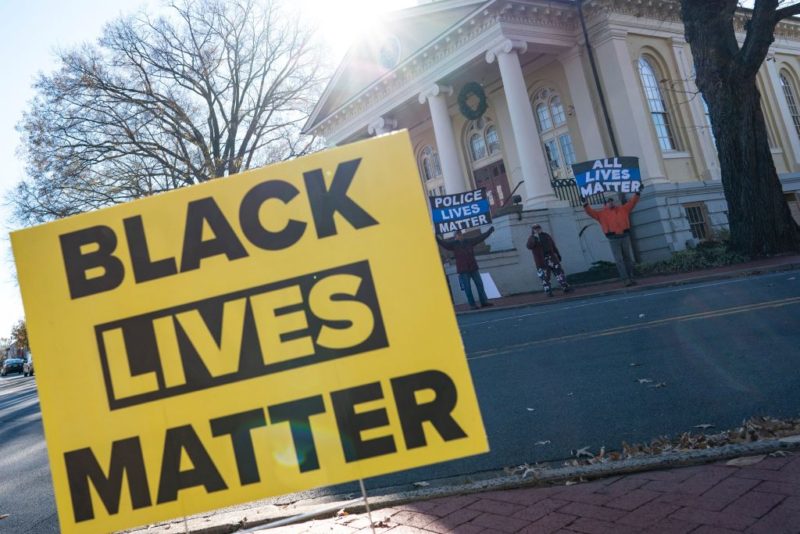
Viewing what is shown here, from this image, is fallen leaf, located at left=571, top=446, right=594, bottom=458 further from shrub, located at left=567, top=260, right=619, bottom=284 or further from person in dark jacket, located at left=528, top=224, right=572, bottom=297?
shrub, located at left=567, top=260, right=619, bottom=284

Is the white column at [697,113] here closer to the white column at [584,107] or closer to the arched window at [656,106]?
the arched window at [656,106]

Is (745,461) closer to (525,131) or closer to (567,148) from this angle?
(525,131)

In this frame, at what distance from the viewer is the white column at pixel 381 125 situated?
86.4ft

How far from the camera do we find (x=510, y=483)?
3.61 m

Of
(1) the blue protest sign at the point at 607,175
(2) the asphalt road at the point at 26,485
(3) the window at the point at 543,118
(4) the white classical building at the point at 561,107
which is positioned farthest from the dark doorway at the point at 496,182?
(2) the asphalt road at the point at 26,485

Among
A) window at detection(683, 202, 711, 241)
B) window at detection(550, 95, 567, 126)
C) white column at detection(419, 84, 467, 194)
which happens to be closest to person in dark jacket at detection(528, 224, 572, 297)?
white column at detection(419, 84, 467, 194)

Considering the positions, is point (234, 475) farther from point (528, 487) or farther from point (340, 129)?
point (340, 129)

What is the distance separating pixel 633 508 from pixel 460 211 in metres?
14.6

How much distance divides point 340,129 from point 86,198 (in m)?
11.8

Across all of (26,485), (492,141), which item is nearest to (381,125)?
(492,141)

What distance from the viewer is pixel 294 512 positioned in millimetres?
3891

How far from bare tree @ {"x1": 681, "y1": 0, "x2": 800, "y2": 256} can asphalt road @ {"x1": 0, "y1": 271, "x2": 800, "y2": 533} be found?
19.3ft

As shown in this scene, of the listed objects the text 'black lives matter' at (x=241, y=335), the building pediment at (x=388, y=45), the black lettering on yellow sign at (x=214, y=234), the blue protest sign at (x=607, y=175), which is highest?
the building pediment at (x=388, y=45)

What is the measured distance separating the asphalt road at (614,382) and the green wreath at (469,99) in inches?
614
